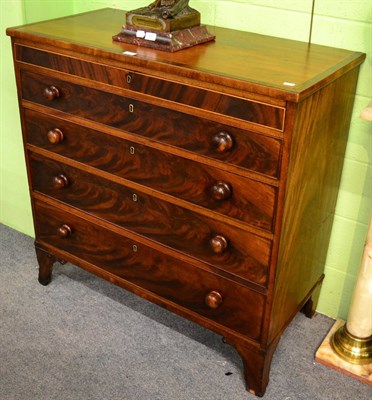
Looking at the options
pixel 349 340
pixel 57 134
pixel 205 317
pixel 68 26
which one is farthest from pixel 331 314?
pixel 68 26

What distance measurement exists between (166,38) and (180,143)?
32 centimetres

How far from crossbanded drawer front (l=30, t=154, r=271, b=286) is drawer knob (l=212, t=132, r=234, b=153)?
0.25m

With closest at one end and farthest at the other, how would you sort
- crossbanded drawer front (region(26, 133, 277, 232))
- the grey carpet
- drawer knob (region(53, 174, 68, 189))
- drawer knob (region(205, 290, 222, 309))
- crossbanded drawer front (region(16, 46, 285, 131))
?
crossbanded drawer front (region(16, 46, 285, 131)) < crossbanded drawer front (region(26, 133, 277, 232)) < drawer knob (region(205, 290, 222, 309)) < the grey carpet < drawer knob (region(53, 174, 68, 189))

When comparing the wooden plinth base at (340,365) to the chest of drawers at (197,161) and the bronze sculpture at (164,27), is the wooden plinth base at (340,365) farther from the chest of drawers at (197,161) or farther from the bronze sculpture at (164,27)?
the bronze sculpture at (164,27)

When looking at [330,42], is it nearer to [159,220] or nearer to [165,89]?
[165,89]

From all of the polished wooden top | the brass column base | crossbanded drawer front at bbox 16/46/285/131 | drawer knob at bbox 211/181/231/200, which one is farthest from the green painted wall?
drawer knob at bbox 211/181/231/200

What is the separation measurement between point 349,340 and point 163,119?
1031 millimetres

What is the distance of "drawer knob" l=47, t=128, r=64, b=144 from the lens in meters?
1.92

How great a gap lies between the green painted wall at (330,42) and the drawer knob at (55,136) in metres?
0.52

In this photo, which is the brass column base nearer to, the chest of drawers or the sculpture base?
the chest of drawers

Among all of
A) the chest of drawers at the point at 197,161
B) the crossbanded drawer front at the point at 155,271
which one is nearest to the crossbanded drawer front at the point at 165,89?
the chest of drawers at the point at 197,161

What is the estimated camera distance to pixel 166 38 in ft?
5.49

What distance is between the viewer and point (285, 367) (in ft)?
6.51

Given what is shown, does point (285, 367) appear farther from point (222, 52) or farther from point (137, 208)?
point (222, 52)
